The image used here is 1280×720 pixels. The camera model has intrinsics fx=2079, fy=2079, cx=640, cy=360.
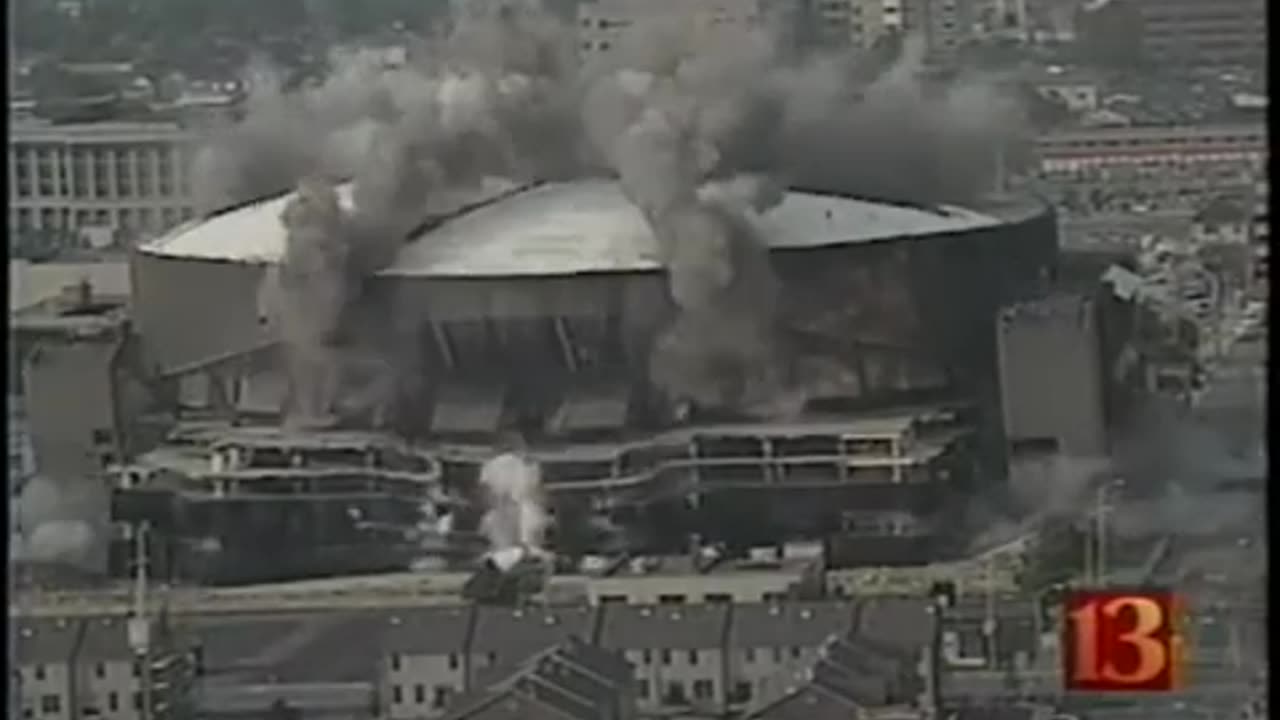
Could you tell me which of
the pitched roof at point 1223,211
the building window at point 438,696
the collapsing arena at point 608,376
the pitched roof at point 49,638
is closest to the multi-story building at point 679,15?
the collapsing arena at point 608,376

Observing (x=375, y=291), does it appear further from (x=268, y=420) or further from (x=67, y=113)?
(x=67, y=113)

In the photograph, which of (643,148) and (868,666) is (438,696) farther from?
(643,148)

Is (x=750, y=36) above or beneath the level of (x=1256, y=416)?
above

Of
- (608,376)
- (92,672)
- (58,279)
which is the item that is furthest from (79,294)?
(608,376)

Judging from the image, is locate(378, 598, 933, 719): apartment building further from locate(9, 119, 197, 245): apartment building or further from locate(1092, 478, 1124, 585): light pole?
locate(9, 119, 197, 245): apartment building

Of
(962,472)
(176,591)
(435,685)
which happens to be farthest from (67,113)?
(962,472)

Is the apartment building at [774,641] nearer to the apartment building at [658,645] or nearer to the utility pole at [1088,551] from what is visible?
the apartment building at [658,645]

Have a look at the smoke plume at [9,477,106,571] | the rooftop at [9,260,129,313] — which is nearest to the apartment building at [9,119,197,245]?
the rooftop at [9,260,129,313]
